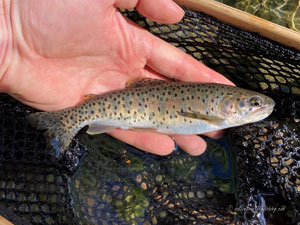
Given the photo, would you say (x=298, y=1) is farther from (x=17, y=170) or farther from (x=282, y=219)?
(x=17, y=170)

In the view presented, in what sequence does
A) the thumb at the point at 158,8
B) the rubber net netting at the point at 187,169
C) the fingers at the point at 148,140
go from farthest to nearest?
the fingers at the point at 148,140, the rubber net netting at the point at 187,169, the thumb at the point at 158,8

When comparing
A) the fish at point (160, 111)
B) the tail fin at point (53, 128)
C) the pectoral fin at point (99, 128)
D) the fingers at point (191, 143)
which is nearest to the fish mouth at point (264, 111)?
the fish at point (160, 111)

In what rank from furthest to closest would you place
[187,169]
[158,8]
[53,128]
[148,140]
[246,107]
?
[187,169] < [148,140] < [53,128] < [246,107] < [158,8]

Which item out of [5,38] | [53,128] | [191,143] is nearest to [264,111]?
[191,143]

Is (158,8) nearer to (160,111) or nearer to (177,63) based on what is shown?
(177,63)

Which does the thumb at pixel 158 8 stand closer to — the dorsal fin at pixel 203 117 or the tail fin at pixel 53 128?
the dorsal fin at pixel 203 117

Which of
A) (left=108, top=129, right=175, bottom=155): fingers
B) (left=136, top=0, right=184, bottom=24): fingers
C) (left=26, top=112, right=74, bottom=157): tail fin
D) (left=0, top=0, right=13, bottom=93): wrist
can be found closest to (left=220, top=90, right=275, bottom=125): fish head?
(left=108, top=129, right=175, bottom=155): fingers

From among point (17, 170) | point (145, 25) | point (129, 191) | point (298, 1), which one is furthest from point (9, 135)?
point (298, 1)
